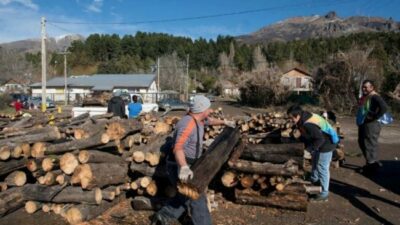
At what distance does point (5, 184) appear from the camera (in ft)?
22.9

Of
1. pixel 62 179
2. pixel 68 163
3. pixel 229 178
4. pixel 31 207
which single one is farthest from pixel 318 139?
pixel 31 207

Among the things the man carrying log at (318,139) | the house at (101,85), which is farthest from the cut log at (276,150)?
the house at (101,85)

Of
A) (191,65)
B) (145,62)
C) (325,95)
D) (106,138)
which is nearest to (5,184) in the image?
(106,138)

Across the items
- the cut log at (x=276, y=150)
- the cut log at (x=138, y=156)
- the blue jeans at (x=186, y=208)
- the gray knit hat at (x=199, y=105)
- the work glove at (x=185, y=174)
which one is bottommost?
the blue jeans at (x=186, y=208)

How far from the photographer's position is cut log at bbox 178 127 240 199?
486cm

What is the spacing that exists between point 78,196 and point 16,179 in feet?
3.89

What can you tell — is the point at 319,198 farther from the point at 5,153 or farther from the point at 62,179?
the point at 5,153

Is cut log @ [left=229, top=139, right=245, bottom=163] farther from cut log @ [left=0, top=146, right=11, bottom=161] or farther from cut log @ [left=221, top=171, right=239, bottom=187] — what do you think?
cut log @ [left=0, top=146, right=11, bottom=161]

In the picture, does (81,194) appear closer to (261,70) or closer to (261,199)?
(261,199)

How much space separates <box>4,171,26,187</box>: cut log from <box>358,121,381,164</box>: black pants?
705 cm

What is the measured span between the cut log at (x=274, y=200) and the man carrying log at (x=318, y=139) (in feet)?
Result: 2.11

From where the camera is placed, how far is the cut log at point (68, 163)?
6.70 metres

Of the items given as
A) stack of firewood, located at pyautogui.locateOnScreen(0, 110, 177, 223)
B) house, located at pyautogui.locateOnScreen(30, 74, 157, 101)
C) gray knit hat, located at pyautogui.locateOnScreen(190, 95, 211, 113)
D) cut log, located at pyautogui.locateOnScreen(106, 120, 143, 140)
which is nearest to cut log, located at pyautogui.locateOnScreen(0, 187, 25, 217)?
stack of firewood, located at pyautogui.locateOnScreen(0, 110, 177, 223)

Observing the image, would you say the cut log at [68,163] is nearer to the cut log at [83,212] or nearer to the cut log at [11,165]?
the cut log at [83,212]
